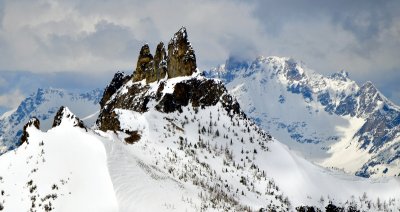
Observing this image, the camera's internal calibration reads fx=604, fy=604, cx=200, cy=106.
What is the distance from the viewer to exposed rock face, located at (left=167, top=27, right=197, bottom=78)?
6329 inches

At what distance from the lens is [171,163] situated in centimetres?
8619

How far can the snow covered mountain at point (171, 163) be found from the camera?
4650 centimetres

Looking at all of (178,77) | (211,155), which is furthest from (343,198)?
(178,77)

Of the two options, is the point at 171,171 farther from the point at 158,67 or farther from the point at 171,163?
the point at 158,67

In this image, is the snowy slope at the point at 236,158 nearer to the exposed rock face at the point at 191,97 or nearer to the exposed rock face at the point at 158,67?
the exposed rock face at the point at 191,97

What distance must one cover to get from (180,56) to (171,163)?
263 feet

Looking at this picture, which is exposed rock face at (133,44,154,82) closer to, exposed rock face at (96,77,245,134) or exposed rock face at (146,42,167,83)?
exposed rock face at (146,42,167,83)

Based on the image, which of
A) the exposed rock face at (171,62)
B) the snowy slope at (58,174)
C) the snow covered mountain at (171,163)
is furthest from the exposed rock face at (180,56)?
the snowy slope at (58,174)

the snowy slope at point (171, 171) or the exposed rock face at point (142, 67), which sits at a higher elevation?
the exposed rock face at point (142, 67)

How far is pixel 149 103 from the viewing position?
150500mm

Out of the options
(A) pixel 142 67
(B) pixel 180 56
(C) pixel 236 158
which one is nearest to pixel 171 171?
(C) pixel 236 158

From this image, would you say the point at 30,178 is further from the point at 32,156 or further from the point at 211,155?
the point at 211,155

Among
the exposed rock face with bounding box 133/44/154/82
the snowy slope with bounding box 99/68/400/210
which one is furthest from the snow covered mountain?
the exposed rock face with bounding box 133/44/154/82

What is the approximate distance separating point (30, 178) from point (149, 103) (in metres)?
101
